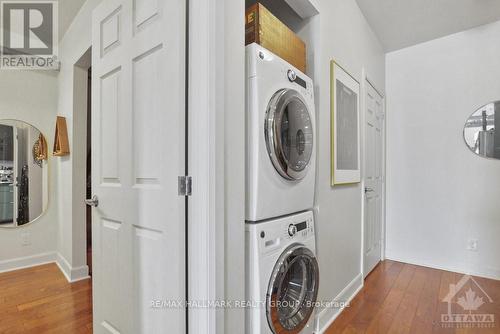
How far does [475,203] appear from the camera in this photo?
278 cm

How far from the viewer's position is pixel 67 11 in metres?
2.36

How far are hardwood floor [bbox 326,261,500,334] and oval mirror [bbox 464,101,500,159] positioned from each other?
135 cm

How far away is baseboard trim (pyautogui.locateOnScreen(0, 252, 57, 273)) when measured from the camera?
281 centimetres

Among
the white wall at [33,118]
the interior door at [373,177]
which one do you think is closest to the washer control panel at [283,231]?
the interior door at [373,177]

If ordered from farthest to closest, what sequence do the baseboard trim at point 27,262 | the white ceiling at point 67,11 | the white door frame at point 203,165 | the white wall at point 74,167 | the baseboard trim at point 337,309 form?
the baseboard trim at point 27,262, the white wall at point 74,167, the white ceiling at point 67,11, the baseboard trim at point 337,309, the white door frame at point 203,165

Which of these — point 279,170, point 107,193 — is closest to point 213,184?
point 279,170

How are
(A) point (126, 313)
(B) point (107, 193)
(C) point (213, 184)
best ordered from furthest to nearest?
(B) point (107, 193)
(A) point (126, 313)
(C) point (213, 184)

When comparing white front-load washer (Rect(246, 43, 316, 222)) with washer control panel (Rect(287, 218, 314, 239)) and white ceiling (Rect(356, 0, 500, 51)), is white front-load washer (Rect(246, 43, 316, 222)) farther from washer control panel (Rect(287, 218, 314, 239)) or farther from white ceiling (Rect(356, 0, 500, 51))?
white ceiling (Rect(356, 0, 500, 51))

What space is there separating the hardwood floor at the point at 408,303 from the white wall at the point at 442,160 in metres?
0.32

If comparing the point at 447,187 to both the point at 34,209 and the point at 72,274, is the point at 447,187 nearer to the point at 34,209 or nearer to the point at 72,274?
the point at 72,274

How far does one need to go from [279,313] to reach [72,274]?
2354mm

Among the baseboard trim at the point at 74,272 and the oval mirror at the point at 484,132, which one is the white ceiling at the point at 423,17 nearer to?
the oval mirror at the point at 484,132

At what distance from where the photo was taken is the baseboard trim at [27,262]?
2.81 metres

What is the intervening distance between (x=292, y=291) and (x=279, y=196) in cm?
60
